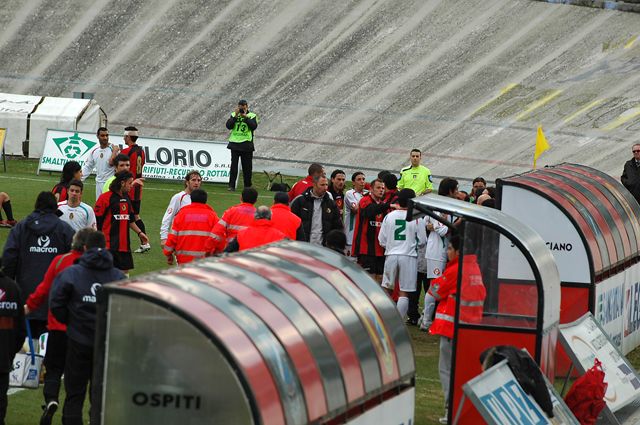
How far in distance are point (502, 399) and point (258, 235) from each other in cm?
462

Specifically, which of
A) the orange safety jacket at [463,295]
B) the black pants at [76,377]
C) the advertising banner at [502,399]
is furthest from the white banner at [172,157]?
the advertising banner at [502,399]

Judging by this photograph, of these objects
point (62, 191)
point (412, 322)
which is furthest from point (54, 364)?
point (412, 322)

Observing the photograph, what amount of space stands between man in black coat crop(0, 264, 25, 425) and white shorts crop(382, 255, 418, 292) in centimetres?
711

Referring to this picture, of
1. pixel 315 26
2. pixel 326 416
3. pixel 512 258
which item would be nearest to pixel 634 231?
pixel 512 258

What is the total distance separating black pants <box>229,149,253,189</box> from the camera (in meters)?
29.2

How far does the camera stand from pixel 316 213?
725 inches

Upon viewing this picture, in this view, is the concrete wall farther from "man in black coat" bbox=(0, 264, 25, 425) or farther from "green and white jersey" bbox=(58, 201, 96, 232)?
"man in black coat" bbox=(0, 264, 25, 425)

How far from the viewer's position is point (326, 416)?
31.1 feet

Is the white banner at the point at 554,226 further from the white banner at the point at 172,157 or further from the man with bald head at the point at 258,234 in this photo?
the white banner at the point at 172,157

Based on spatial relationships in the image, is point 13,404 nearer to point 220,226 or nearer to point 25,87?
point 220,226

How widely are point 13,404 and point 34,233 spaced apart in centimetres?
173

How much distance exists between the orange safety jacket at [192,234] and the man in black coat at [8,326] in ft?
15.7

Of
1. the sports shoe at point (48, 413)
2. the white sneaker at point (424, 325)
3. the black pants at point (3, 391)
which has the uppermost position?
the white sneaker at point (424, 325)

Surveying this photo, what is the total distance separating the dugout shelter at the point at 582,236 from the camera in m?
16.5
